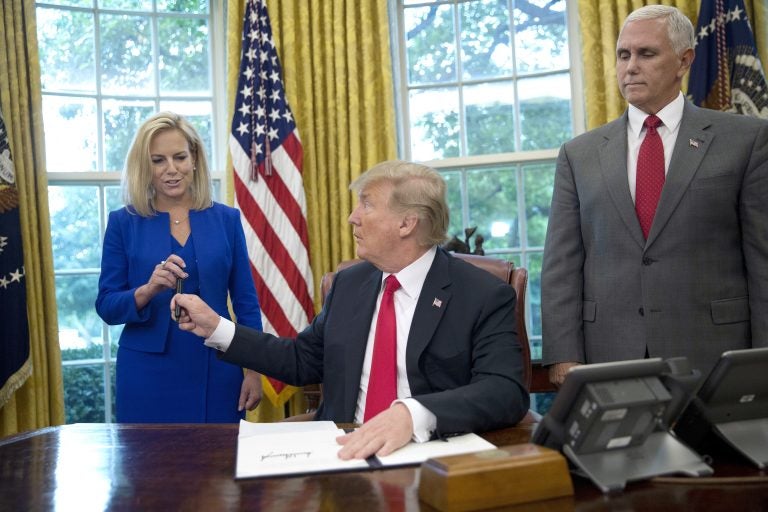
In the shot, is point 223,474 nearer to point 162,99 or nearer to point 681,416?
point 681,416

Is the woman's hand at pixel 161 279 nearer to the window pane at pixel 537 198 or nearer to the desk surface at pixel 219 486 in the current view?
the desk surface at pixel 219 486

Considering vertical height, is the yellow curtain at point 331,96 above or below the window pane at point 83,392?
above

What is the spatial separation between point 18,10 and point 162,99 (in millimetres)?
905

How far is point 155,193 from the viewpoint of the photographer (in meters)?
2.78

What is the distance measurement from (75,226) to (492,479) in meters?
3.84

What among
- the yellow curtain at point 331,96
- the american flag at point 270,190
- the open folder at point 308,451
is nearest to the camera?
the open folder at point 308,451

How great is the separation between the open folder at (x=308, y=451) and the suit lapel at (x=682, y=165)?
3.15 ft

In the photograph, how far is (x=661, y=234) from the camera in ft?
7.50

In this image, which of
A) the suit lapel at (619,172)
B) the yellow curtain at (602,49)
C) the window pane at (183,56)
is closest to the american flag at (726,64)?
the yellow curtain at (602,49)

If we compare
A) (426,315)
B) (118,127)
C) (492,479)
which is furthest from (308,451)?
(118,127)

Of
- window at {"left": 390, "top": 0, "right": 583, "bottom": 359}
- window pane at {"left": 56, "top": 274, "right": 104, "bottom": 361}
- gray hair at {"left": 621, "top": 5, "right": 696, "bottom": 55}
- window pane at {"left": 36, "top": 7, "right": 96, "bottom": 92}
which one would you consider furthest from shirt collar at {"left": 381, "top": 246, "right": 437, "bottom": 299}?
window pane at {"left": 36, "top": 7, "right": 96, "bottom": 92}

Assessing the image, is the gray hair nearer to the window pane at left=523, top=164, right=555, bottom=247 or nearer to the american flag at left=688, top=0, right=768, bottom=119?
the american flag at left=688, top=0, right=768, bottom=119

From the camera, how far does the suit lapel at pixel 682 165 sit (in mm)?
2277
